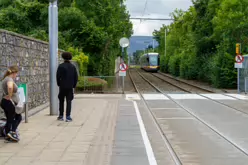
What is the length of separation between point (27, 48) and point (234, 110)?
7.62 metres

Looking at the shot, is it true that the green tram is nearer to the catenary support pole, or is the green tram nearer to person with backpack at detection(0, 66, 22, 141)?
the catenary support pole

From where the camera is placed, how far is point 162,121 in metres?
12.2

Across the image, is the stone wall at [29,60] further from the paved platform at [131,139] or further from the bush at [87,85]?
the bush at [87,85]

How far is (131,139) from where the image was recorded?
897cm

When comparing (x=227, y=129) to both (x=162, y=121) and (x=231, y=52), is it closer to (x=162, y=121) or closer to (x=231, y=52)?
(x=162, y=121)

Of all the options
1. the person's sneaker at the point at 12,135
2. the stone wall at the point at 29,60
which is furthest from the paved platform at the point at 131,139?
the stone wall at the point at 29,60

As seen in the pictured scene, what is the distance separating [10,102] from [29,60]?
5.93 m

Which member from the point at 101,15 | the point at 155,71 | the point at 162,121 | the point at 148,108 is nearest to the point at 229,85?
the point at 101,15

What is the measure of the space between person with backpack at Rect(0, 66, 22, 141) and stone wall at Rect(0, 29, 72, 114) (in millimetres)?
2594

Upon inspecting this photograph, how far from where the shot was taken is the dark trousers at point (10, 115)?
806cm

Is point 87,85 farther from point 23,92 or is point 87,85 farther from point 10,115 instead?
point 10,115

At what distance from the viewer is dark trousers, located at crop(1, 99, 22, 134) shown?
26.5 ft

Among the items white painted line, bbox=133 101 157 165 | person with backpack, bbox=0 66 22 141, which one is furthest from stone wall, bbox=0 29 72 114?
white painted line, bbox=133 101 157 165

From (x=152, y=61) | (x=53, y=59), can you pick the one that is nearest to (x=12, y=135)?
(x=53, y=59)
